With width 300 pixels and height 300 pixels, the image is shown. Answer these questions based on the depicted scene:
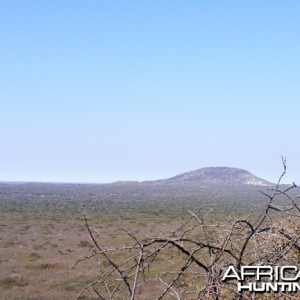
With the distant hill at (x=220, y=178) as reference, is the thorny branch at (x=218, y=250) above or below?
below

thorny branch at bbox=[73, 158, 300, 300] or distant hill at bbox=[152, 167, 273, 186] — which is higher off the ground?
distant hill at bbox=[152, 167, 273, 186]

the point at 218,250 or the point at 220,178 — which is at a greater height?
the point at 220,178

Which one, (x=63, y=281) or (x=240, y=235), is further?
(x=63, y=281)

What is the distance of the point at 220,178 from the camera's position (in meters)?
161

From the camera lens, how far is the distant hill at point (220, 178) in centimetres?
15688

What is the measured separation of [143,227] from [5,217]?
1348 cm

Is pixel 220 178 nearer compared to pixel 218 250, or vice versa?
pixel 218 250

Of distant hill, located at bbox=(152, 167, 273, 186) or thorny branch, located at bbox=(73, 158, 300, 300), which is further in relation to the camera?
distant hill, located at bbox=(152, 167, 273, 186)

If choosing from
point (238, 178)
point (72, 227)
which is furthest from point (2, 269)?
point (238, 178)

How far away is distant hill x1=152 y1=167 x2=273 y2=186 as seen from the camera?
157m

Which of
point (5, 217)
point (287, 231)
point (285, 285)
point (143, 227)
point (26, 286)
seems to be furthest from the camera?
point (5, 217)

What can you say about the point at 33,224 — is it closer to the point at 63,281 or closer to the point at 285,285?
the point at 63,281

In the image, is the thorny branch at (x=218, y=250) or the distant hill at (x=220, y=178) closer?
the thorny branch at (x=218, y=250)

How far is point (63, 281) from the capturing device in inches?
648
